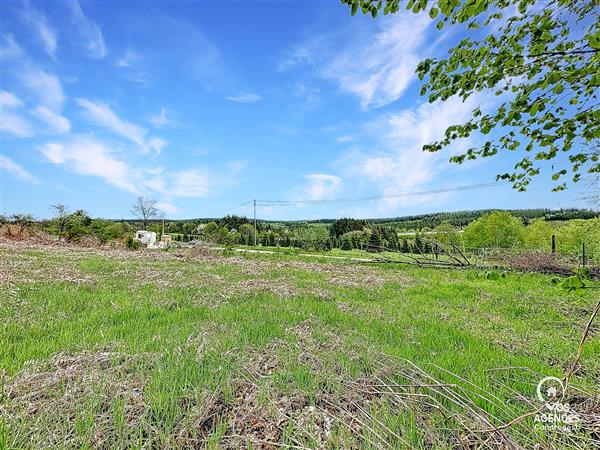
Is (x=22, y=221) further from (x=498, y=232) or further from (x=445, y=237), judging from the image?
(x=498, y=232)

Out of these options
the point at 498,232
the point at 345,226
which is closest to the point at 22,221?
the point at 345,226

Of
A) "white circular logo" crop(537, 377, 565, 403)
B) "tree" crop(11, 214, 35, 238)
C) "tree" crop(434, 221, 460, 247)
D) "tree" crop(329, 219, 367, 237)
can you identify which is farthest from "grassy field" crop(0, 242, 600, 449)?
"tree" crop(329, 219, 367, 237)

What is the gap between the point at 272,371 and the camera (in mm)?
2859

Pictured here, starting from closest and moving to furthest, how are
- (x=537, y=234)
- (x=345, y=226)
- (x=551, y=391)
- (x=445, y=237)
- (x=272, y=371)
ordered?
(x=551, y=391), (x=272, y=371), (x=445, y=237), (x=537, y=234), (x=345, y=226)

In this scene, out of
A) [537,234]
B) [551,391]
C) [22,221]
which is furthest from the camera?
[537,234]

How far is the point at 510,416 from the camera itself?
2.20 meters

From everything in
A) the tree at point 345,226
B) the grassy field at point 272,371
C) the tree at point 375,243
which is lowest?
the grassy field at point 272,371

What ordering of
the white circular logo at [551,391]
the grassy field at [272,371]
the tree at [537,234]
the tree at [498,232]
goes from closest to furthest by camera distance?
the white circular logo at [551,391], the grassy field at [272,371], the tree at [537,234], the tree at [498,232]

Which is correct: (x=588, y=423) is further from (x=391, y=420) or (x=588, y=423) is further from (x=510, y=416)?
(x=391, y=420)

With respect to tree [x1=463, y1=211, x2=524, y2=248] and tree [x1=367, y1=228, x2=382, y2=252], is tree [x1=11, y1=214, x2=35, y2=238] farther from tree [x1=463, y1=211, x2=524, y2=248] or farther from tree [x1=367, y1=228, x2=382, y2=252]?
tree [x1=463, y1=211, x2=524, y2=248]

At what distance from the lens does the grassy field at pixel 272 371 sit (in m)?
1.93

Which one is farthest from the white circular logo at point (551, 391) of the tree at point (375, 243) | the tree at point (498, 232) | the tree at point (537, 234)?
the tree at point (537, 234)

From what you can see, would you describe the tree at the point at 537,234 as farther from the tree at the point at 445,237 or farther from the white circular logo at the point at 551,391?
the white circular logo at the point at 551,391

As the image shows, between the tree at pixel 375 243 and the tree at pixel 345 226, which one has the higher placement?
the tree at pixel 345 226
